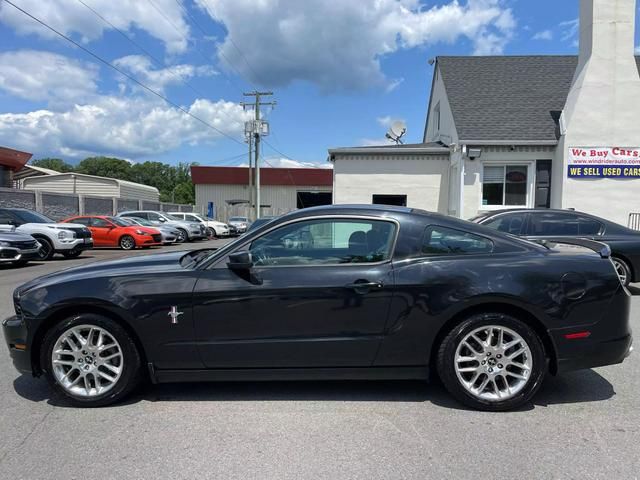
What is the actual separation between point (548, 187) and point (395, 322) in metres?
13.6

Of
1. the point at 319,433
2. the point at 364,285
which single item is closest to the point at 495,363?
the point at 364,285

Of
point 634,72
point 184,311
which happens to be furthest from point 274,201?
point 184,311

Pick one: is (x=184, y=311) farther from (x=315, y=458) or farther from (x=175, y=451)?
(x=315, y=458)

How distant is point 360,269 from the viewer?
362 cm

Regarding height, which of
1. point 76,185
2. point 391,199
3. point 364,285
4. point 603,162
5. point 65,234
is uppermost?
point 76,185

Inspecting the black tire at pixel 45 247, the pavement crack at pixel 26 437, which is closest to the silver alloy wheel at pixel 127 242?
the black tire at pixel 45 247

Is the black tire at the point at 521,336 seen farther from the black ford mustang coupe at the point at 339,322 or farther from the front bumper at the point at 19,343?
the front bumper at the point at 19,343

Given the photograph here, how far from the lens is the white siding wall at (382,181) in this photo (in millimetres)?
15719

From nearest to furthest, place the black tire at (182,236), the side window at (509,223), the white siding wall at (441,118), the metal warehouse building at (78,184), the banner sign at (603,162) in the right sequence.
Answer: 1. the side window at (509,223)
2. the banner sign at (603,162)
3. the white siding wall at (441,118)
4. the black tire at (182,236)
5. the metal warehouse building at (78,184)

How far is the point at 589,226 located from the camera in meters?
8.30

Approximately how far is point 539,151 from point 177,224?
56.0 feet

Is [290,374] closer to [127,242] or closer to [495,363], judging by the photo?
[495,363]

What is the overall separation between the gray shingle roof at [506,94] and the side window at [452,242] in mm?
11878

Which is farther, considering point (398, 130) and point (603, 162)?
point (398, 130)
